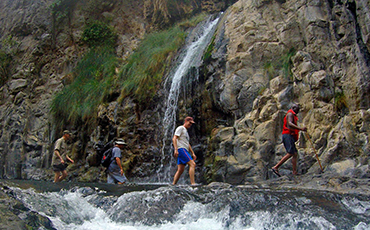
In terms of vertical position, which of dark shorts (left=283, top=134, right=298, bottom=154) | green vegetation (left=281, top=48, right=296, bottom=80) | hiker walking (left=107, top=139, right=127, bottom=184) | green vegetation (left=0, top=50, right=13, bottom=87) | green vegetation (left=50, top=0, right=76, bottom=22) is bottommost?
dark shorts (left=283, top=134, right=298, bottom=154)

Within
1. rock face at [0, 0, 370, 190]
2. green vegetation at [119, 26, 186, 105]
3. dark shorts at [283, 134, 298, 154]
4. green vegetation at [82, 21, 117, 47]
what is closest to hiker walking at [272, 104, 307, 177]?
dark shorts at [283, 134, 298, 154]

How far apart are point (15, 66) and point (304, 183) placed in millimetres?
17790

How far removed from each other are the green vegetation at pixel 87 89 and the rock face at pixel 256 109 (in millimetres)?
655

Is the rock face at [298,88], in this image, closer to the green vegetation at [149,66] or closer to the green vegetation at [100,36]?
the green vegetation at [149,66]

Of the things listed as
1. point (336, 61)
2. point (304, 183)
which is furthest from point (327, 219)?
point (336, 61)

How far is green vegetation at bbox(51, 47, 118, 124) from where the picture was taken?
47.5 ft

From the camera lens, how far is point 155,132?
11875mm

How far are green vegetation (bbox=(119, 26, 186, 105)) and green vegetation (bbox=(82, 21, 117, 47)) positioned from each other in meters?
2.55

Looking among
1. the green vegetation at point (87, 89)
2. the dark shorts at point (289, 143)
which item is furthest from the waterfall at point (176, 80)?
the dark shorts at point (289, 143)

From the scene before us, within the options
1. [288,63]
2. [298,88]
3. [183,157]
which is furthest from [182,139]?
[288,63]

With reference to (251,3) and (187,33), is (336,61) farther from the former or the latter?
(187,33)

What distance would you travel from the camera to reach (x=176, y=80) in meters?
12.3

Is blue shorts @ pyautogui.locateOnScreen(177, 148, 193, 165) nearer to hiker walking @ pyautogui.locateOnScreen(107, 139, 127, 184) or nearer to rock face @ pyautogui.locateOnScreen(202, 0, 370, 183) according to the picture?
hiker walking @ pyautogui.locateOnScreen(107, 139, 127, 184)

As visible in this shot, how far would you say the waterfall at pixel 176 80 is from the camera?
11.2 meters
